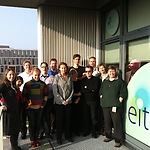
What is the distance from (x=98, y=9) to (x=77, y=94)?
2.75m

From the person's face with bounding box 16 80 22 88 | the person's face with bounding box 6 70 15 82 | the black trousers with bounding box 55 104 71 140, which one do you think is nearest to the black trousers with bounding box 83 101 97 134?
the black trousers with bounding box 55 104 71 140

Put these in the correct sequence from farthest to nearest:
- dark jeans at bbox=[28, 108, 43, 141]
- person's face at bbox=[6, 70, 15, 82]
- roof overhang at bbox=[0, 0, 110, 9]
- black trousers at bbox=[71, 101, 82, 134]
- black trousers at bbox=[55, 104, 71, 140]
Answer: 1. roof overhang at bbox=[0, 0, 110, 9]
2. black trousers at bbox=[71, 101, 82, 134]
3. black trousers at bbox=[55, 104, 71, 140]
4. dark jeans at bbox=[28, 108, 43, 141]
5. person's face at bbox=[6, 70, 15, 82]

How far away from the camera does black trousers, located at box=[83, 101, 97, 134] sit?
3.64m

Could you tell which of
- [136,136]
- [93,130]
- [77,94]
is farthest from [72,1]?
[136,136]

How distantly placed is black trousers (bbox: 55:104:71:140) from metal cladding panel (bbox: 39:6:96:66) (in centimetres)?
201

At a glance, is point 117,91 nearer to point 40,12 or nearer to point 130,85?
point 130,85

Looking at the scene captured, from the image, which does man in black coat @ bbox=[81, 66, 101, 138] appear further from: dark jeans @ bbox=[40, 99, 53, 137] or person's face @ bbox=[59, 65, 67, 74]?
dark jeans @ bbox=[40, 99, 53, 137]

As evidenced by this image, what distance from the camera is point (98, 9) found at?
512 cm

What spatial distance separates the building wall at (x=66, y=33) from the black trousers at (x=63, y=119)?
2006 mm

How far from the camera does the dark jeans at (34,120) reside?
3240mm

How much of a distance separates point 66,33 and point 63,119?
2584mm

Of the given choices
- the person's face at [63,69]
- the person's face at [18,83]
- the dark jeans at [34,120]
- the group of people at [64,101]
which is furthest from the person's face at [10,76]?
the person's face at [63,69]

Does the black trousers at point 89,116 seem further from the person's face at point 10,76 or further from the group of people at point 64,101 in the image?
the person's face at point 10,76

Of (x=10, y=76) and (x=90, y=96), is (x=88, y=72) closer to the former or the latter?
(x=90, y=96)
